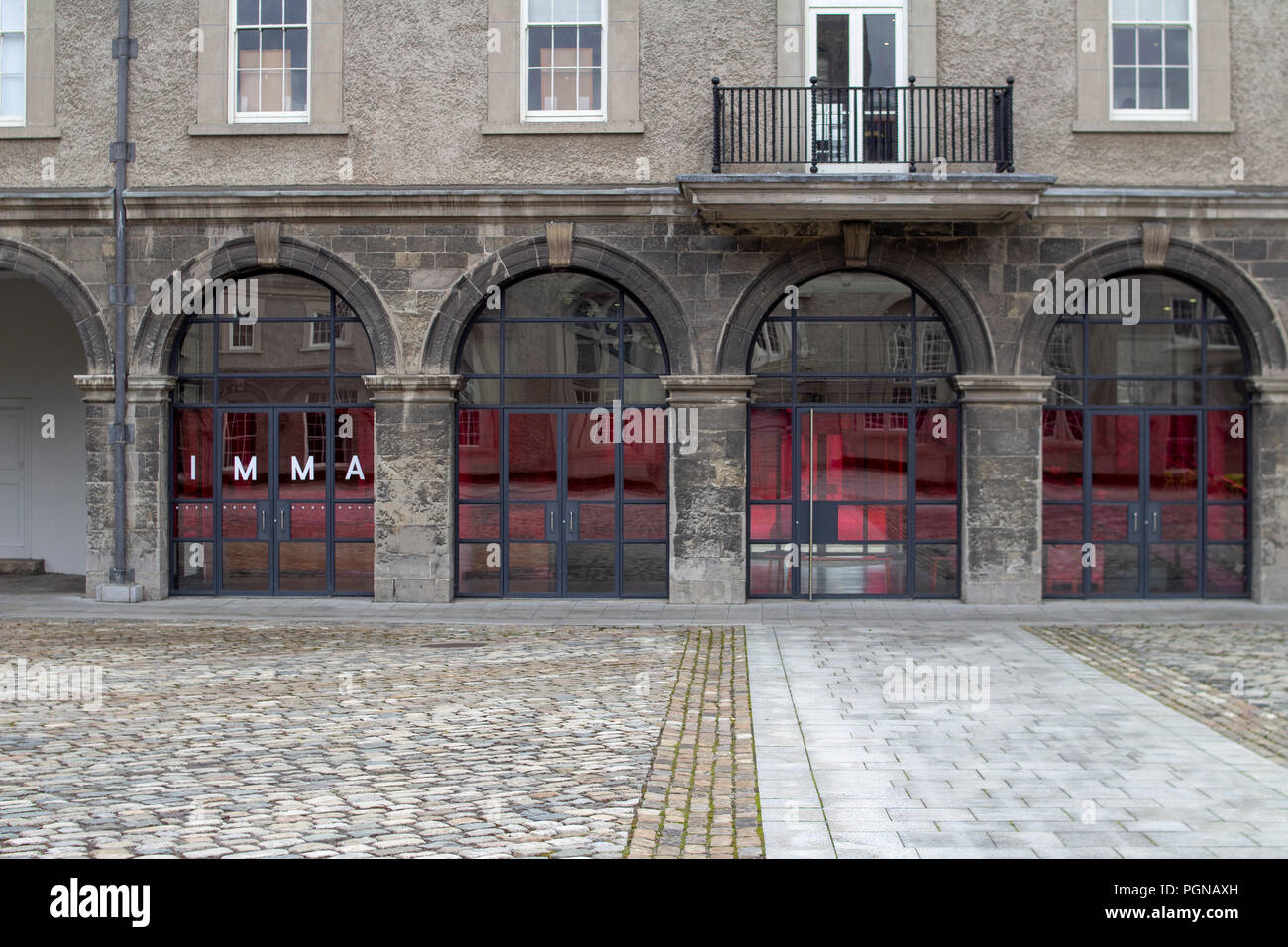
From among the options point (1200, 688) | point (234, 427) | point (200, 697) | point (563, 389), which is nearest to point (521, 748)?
point (200, 697)

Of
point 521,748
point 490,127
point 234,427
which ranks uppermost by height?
point 490,127

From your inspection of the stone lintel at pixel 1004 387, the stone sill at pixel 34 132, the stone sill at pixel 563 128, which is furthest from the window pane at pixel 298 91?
the stone lintel at pixel 1004 387

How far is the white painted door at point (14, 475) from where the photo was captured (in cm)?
Answer: 1881

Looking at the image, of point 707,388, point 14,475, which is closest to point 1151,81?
point 707,388

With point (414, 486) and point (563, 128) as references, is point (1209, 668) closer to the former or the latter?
point (414, 486)

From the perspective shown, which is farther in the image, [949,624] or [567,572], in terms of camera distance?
[567,572]

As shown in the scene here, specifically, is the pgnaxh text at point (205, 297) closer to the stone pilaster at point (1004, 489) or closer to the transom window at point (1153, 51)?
the stone pilaster at point (1004, 489)

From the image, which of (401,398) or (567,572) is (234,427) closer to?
(401,398)

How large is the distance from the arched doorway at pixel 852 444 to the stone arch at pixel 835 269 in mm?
209

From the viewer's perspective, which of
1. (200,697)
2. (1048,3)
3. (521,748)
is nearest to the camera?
(521,748)

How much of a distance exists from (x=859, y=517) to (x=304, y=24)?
29.0 feet

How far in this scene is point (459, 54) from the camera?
50.6ft

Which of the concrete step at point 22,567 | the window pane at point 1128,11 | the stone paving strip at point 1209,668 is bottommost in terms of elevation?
the stone paving strip at point 1209,668

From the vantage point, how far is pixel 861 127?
15.1 m
